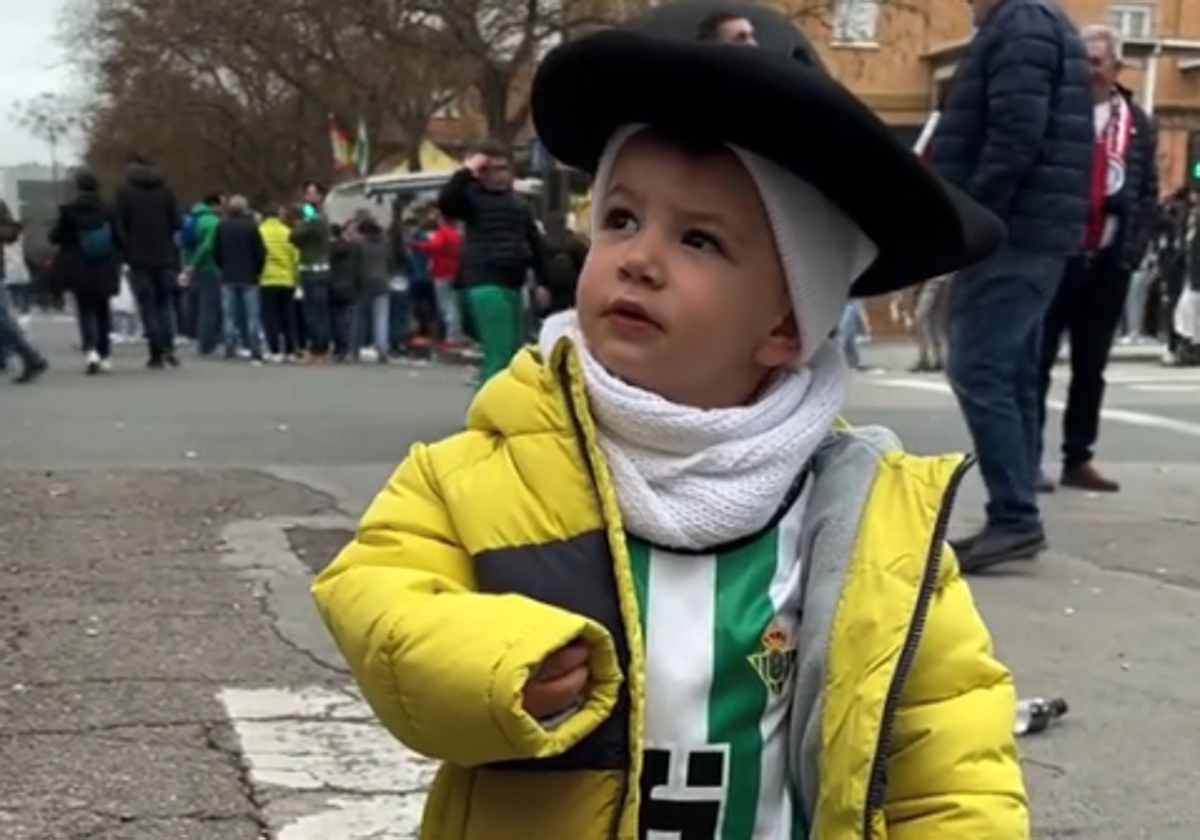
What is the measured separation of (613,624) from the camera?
1.92 meters

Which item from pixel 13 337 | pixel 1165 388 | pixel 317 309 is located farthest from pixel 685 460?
pixel 317 309

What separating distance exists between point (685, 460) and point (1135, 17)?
47429 millimetres

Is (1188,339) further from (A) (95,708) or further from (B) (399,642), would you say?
(B) (399,642)

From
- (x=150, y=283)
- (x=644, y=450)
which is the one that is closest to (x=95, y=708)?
(x=644, y=450)

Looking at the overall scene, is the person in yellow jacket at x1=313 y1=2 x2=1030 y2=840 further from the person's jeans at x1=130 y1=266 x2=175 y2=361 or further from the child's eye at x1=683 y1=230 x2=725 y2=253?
the person's jeans at x1=130 y1=266 x2=175 y2=361

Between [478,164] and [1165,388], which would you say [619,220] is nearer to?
[478,164]

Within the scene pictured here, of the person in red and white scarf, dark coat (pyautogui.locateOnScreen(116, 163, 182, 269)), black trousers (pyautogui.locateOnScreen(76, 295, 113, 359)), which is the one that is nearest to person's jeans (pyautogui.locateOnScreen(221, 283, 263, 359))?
dark coat (pyautogui.locateOnScreen(116, 163, 182, 269))

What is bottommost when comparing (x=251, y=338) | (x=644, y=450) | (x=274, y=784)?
(x=251, y=338)

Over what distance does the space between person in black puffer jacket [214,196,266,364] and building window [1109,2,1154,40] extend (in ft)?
101

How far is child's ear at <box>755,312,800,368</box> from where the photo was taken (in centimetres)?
203

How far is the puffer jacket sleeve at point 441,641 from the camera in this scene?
5.68ft

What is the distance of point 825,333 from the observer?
6.79ft

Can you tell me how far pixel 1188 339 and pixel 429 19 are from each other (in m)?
15.4

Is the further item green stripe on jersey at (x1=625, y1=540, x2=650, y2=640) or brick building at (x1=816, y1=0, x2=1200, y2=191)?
brick building at (x1=816, y1=0, x2=1200, y2=191)
